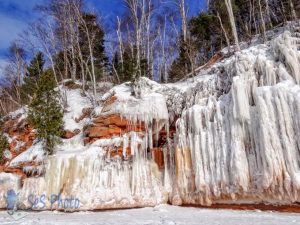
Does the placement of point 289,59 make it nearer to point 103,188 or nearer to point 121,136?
point 121,136

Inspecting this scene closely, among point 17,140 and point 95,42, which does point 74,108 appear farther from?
point 95,42

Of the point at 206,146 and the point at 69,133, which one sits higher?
the point at 69,133

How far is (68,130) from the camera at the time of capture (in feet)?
60.3

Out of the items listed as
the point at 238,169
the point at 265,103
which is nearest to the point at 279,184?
the point at 238,169

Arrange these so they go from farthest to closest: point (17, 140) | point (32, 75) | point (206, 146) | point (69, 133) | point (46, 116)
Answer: point (32, 75) < point (17, 140) < point (69, 133) < point (46, 116) < point (206, 146)

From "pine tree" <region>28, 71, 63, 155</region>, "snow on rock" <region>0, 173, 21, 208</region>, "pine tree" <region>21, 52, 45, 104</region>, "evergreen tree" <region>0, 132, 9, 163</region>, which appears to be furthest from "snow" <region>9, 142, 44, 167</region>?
"pine tree" <region>21, 52, 45, 104</region>

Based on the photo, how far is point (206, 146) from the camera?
1168 cm

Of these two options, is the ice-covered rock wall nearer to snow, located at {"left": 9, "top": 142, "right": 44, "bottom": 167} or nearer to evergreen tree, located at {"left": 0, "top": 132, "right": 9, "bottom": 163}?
snow, located at {"left": 9, "top": 142, "right": 44, "bottom": 167}

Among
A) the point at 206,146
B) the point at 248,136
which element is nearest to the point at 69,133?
the point at 206,146

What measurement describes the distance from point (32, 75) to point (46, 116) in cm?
1454

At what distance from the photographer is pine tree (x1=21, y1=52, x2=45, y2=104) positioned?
1085 inches

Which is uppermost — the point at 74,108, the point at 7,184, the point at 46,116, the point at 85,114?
the point at 74,108

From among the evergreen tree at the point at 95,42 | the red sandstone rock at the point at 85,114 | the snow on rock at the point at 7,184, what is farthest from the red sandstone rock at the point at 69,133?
the evergreen tree at the point at 95,42

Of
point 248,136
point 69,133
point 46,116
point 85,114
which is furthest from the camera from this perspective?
point 85,114
